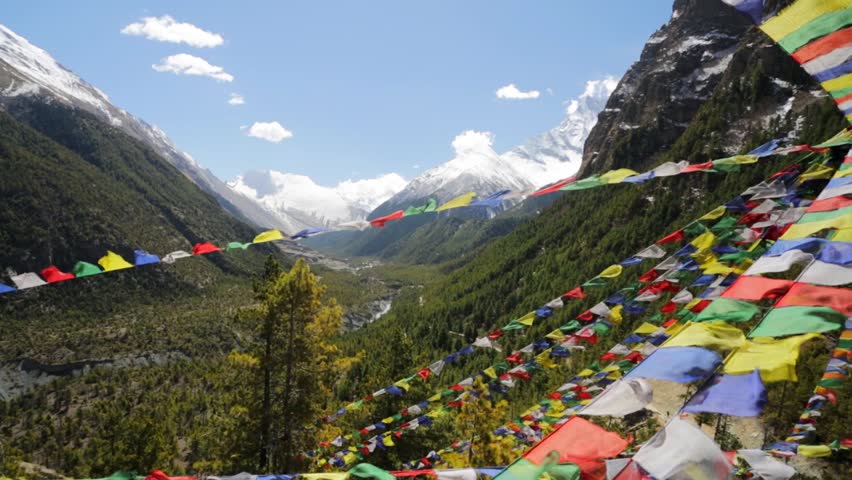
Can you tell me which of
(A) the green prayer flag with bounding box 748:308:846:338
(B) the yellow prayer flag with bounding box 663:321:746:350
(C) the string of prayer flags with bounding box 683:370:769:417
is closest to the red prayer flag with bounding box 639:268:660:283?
Answer: (B) the yellow prayer flag with bounding box 663:321:746:350

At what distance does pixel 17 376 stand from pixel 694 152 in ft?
448

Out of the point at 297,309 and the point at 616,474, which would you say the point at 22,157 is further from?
the point at 616,474

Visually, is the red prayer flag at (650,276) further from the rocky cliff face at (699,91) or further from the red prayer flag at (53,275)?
the rocky cliff face at (699,91)

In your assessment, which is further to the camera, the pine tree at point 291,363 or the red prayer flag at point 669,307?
the pine tree at point 291,363

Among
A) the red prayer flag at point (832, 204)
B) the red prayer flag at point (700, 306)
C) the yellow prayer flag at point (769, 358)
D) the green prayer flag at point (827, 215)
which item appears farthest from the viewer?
the red prayer flag at point (700, 306)

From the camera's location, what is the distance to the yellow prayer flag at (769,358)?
10.4 ft

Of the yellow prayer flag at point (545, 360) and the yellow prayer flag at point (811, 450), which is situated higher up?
the yellow prayer flag at point (545, 360)

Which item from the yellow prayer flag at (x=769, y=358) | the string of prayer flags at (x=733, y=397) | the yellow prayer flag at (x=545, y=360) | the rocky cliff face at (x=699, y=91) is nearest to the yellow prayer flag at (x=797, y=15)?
the yellow prayer flag at (x=769, y=358)

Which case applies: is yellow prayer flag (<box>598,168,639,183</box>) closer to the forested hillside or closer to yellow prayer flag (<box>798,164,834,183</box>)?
yellow prayer flag (<box>798,164,834,183</box>)

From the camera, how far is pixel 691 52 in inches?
5212

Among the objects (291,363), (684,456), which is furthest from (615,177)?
(291,363)

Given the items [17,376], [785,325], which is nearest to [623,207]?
[785,325]

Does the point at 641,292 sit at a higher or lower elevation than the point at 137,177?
lower

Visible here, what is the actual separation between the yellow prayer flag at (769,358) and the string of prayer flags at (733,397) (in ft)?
0.22
